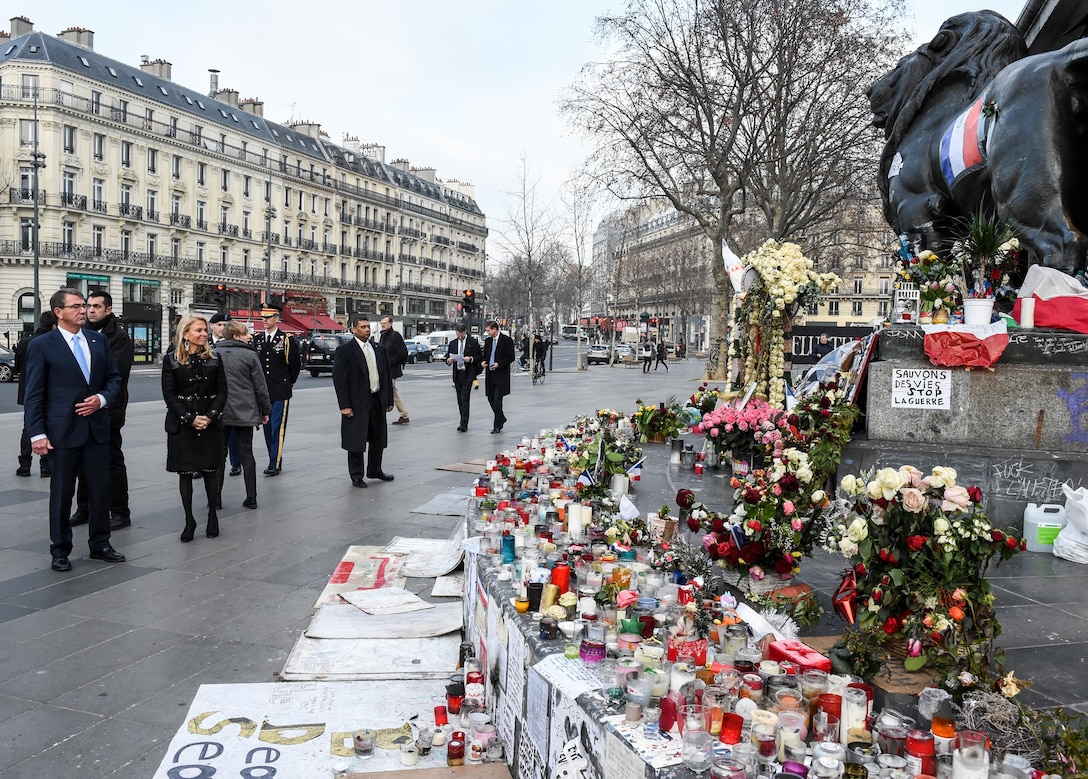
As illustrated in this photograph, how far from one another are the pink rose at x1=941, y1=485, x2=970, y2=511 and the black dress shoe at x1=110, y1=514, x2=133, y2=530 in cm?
636

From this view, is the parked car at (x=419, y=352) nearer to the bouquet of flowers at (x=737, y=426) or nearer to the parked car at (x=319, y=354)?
the parked car at (x=319, y=354)

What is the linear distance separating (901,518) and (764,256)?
670 centimetres

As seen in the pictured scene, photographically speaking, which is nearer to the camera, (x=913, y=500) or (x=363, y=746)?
(x=913, y=500)

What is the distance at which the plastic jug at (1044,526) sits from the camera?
5203 mm

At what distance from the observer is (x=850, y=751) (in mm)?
2238

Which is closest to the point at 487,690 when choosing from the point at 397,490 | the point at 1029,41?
the point at 397,490

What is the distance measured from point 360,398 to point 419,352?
127 ft

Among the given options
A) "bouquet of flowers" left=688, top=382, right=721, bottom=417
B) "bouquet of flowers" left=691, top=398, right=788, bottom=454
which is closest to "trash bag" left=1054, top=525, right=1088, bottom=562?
"bouquet of flowers" left=691, top=398, right=788, bottom=454

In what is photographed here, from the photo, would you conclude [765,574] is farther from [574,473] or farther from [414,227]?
[414,227]

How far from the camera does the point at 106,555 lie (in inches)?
234

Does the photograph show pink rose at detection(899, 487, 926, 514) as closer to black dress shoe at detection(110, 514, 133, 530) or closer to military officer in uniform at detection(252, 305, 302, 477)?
black dress shoe at detection(110, 514, 133, 530)

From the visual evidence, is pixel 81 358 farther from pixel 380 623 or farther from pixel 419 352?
pixel 419 352

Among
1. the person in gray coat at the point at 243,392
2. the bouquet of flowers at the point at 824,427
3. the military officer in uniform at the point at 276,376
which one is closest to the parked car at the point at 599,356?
the military officer in uniform at the point at 276,376

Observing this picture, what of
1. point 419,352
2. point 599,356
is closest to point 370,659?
point 419,352
